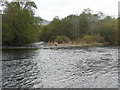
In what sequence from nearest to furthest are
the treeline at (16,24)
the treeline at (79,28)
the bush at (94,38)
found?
the treeline at (16,24)
the bush at (94,38)
the treeline at (79,28)

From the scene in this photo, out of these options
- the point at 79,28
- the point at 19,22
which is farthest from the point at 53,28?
the point at 19,22

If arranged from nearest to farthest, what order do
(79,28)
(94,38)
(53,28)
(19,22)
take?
(19,22)
(94,38)
(53,28)
(79,28)

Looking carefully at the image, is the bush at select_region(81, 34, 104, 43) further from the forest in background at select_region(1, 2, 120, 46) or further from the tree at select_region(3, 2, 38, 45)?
the tree at select_region(3, 2, 38, 45)

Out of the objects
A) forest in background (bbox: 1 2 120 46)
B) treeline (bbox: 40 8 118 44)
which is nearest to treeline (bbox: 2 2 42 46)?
forest in background (bbox: 1 2 120 46)

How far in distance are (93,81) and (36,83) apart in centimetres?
432

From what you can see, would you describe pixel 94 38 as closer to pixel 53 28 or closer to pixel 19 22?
pixel 53 28

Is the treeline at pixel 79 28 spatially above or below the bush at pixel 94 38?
above

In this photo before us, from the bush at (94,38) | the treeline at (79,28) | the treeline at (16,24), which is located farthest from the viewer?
the treeline at (79,28)

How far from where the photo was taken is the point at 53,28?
84.8 meters

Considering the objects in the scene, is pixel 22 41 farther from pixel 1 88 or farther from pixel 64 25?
pixel 1 88

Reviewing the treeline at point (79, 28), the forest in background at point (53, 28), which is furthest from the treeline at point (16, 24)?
the treeline at point (79, 28)

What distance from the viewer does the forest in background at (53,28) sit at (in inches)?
2258

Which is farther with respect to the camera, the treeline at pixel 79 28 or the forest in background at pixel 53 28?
the treeline at pixel 79 28

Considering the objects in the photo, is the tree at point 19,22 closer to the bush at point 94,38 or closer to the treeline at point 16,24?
the treeline at point 16,24
